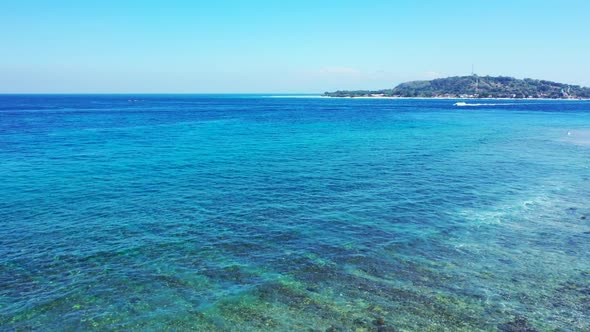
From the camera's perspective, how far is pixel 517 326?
16359 mm

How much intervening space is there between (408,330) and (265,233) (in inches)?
482

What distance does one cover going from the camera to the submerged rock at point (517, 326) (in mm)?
16078

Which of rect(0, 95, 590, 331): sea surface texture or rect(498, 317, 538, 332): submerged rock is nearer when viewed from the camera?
rect(498, 317, 538, 332): submerged rock

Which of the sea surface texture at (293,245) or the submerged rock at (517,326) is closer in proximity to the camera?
the submerged rock at (517,326)

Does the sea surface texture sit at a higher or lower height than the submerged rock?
higher

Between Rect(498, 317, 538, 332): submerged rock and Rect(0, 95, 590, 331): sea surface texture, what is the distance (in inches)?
2.7

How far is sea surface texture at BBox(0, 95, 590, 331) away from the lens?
17.3 m

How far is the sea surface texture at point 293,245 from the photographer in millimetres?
17266

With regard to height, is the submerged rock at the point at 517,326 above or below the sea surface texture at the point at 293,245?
below

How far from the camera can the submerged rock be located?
16.1m

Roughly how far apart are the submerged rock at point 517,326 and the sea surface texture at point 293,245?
0.23 feet

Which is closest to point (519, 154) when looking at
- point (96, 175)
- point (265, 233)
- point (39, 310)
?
point (265, 233)

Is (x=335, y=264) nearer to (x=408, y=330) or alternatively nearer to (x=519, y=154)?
(x=408, y=330)

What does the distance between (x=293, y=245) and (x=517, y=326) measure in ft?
40.4
